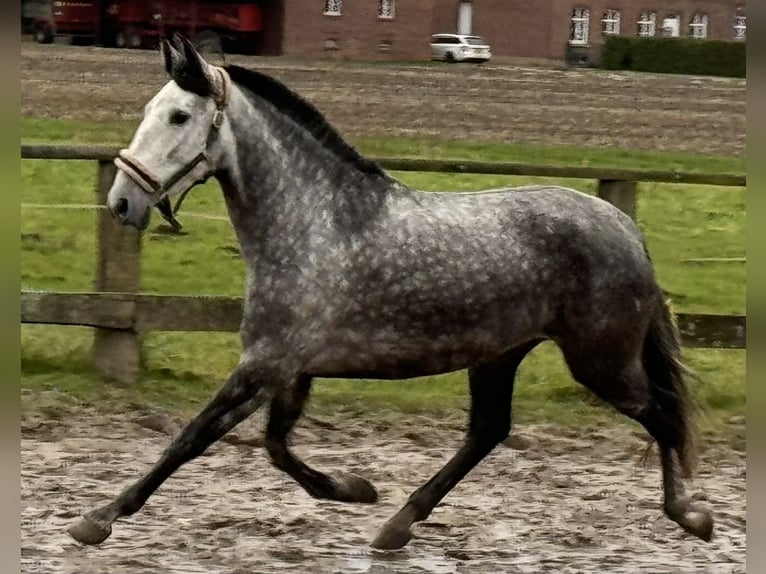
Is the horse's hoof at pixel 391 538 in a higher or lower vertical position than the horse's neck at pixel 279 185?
lower

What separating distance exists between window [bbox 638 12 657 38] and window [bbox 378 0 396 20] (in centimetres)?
Answer: 123

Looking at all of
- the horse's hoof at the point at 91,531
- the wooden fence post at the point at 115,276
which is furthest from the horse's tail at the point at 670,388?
the wooden fence post at the point at 115,276

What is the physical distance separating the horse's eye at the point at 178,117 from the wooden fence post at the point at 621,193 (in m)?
3.22

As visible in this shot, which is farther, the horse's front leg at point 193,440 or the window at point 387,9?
the window at point 387,9

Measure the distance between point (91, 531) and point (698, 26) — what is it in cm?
413

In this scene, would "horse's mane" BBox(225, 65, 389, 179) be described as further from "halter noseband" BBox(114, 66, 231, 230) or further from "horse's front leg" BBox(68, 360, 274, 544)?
"horse's front leg" BBox(68, 360, 274, 544)

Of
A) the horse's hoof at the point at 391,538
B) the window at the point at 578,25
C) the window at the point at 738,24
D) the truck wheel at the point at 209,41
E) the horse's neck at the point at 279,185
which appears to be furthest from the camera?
the window at the point at 578,25

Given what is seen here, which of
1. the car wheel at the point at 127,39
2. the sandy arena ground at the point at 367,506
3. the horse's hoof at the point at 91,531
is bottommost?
the sandy arena ground at the point at 367,506

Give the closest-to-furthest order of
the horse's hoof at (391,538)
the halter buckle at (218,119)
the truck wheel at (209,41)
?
the halter buckle at (218,119) → the horse's hoof at (391,538) → the truck wheel at (209,41)

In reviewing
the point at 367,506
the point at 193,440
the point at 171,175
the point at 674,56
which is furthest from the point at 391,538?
the point at 674,56

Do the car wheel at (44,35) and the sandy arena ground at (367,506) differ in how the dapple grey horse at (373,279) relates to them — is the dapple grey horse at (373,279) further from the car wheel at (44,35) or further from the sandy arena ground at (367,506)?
the car wheel at (44,35)

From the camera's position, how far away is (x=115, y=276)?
645 centimetres

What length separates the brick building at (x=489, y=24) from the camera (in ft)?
19.7

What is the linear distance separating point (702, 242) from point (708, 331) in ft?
5.26
